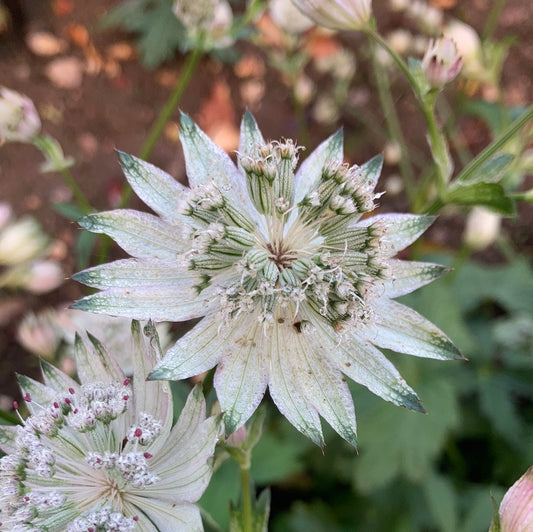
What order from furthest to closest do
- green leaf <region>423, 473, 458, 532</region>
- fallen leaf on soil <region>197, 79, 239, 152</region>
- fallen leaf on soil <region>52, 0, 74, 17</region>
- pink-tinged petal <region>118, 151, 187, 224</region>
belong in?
1. fallen leaf on soil <region>52, 0, 74, 17</region>
2. fallen leaf on soil <region>197, 79, 239, 152</region>
3. green leaf <region>423, 473, 458, 532</region>
4. pink-tinged petal <region>118, 151, 187, 224</region>

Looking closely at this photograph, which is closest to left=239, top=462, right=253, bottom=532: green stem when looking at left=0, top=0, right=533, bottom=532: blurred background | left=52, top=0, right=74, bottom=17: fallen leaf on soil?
left=0, top=0, right=533, bottom=532: blurred background

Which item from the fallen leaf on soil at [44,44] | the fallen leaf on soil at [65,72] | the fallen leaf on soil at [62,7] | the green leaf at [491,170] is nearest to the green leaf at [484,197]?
the green leaf at [491,170]

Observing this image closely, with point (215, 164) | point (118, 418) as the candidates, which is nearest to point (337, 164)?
point (215, 164)

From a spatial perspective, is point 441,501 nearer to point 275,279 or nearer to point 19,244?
point 275,279

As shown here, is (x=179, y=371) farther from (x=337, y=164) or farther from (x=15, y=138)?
(x=15, y=138)

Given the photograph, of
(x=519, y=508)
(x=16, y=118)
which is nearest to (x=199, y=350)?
(x=519, y=508)

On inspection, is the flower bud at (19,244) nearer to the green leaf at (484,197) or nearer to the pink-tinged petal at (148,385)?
the pink-tinged petal at (148,385)

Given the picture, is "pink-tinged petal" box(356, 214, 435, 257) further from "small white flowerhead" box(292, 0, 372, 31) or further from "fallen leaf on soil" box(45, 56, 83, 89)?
"fallen leaf on soil" box(45, 56, 83, 89)
